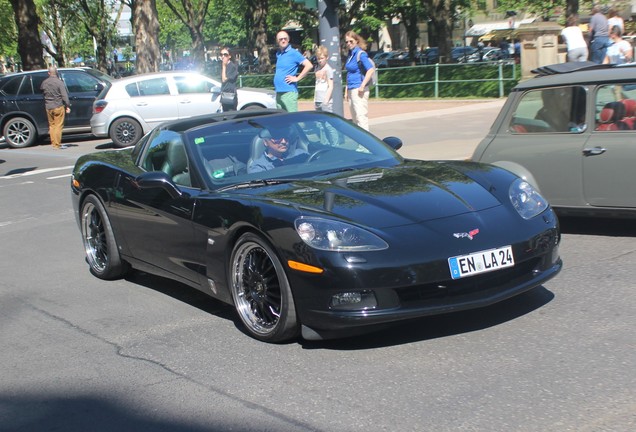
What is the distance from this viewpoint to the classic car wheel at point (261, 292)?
505 centimetres

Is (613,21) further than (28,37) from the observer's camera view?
No

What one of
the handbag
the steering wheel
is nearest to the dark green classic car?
the steering wheel

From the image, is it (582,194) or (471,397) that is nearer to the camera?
(471,397)

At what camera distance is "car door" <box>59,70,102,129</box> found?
21594mm

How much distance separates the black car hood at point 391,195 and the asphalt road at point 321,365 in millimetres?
729

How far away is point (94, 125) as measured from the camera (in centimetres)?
1967

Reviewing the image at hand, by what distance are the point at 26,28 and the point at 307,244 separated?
2788 cm

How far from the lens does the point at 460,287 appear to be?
15.9ft

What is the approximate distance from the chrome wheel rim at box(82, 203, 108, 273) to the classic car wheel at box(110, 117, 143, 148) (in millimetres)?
12229

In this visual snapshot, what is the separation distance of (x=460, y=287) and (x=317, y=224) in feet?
2.84

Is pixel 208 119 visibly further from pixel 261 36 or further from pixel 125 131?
pixel 261 36

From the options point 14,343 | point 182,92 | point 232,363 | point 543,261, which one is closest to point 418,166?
point 543,261

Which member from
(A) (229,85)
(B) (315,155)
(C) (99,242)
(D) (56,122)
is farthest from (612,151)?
(D) (56,122)

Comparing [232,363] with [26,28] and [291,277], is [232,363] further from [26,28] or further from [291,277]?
[26,28]
